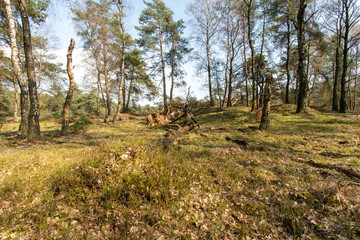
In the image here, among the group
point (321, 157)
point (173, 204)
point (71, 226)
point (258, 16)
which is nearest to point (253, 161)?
point (321, 157)

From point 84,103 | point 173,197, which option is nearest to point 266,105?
point 173,197

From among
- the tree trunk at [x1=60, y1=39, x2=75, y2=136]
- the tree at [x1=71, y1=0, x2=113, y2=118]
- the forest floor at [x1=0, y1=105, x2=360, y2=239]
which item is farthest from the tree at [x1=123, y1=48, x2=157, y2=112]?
the forest floor at [x1=0, y1=105, x2=360, y2=239]

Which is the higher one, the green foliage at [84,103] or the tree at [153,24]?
the tree at [153,24]

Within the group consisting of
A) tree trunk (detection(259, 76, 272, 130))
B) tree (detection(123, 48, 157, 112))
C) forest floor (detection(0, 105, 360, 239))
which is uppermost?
tree (detection(123, 48, 157, 112))

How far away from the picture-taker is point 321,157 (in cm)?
495

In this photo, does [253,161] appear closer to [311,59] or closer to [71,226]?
[71,226]

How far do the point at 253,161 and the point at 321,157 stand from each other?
2335 millimetres

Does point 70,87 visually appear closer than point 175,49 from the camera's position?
Yes

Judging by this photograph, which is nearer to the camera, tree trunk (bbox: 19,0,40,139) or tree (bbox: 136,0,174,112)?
tree trunk (bbox: 19,0,40,139)

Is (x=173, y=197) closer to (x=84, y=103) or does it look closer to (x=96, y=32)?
(x=96, y=32)

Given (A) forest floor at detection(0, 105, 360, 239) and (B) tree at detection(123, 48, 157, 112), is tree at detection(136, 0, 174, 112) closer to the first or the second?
(B) tree at detection(123, 48, 157, 112)

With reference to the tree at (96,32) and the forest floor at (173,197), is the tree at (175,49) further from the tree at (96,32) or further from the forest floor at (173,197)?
the forest floor at (173,197)

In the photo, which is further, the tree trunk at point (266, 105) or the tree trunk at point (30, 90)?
the tree trunk at point (266, 105)

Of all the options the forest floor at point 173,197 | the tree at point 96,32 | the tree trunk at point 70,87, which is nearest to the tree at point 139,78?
the tree at point 96,32
